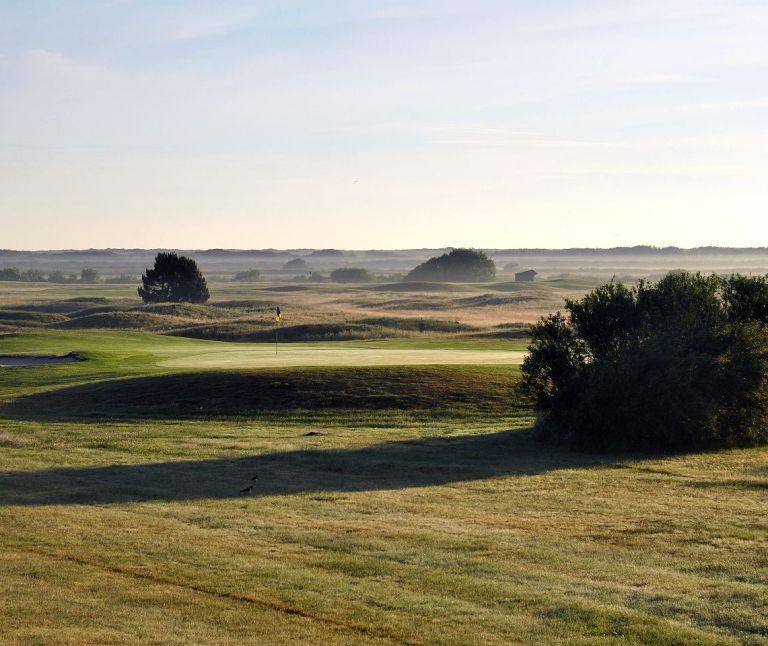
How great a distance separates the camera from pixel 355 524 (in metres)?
21.9

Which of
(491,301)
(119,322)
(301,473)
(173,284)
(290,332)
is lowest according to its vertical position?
(119,322)

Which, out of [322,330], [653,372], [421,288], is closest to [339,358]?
[653,372]

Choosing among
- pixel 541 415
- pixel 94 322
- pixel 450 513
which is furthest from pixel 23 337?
pixel 450 513

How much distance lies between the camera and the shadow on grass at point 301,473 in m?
25.3

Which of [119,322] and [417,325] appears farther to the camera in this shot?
[119,322]

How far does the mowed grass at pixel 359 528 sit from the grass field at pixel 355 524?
0.22 ft

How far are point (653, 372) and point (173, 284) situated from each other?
10039cm

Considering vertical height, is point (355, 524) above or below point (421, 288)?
below

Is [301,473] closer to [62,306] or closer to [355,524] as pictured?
[355,524]

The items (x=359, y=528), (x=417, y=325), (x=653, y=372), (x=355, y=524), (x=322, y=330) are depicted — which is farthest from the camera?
(x=417, y=325)

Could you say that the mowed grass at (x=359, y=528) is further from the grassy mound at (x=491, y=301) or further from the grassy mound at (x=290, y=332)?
the grassy mound at (x=491, y=301)

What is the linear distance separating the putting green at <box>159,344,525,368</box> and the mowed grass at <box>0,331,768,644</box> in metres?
9.00

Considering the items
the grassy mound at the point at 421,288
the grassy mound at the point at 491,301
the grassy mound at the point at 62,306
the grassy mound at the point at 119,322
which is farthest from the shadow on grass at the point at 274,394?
the grassy mound at the point at 421,288

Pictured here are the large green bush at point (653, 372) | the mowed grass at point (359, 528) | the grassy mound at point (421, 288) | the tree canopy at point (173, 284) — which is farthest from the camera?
the grassy mound at point (421, 288)
